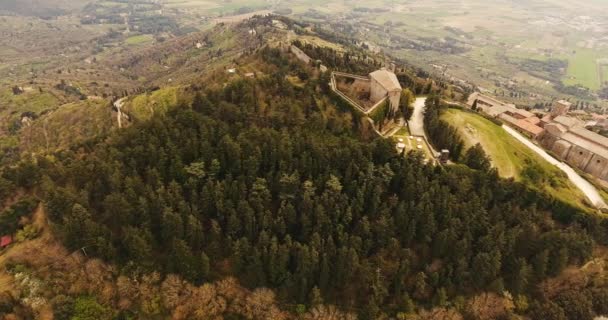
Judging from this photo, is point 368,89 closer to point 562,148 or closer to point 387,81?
point 387,81

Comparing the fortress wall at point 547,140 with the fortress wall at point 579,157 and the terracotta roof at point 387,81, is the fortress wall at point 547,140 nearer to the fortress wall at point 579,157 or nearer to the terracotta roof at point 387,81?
the fortress wall at point 579,157

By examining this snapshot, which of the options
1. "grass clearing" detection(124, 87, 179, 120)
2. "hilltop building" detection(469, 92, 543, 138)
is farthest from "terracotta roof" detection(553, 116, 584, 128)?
"grass clearing" detection(124, 87, 179, 120)

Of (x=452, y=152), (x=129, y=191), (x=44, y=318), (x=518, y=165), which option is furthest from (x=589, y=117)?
(x=44, y=318)

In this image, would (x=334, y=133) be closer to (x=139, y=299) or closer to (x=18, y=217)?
(x=139, y=299)

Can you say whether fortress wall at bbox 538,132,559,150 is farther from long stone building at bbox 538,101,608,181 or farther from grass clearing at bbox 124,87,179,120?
grass clearing at bbox 124,87,179,120

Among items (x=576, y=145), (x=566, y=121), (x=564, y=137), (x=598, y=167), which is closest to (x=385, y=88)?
(x=564, y=137)

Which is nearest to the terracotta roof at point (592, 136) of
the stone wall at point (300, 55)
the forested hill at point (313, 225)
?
the forested hill at point (313, 225)
